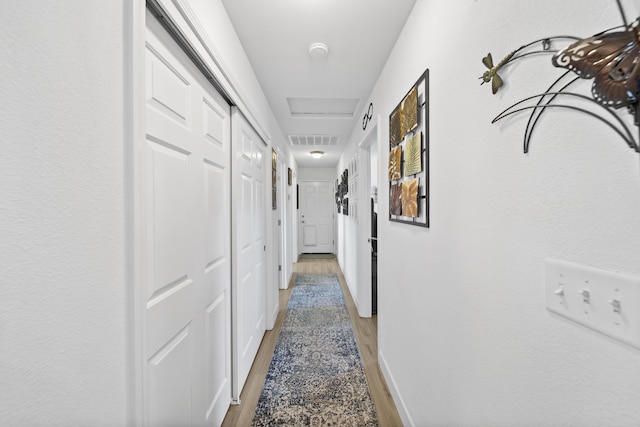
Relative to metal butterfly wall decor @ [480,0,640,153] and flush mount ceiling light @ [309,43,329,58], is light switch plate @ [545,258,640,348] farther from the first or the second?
flush mount ceiling light @ [309,43,329,58]

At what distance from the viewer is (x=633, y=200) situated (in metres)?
0.50

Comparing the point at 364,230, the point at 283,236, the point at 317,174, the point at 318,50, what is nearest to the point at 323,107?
the point at 318,50

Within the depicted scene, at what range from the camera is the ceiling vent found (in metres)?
3.13

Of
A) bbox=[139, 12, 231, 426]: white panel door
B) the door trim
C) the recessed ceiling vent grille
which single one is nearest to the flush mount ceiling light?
bbox=[139, 12, 231, 426]: white panel door

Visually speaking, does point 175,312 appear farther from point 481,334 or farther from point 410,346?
point 410,346

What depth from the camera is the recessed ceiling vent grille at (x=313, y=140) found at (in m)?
4.49

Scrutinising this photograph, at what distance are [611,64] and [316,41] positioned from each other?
5.67 feet

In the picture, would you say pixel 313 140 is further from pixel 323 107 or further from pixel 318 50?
pixel 318 50

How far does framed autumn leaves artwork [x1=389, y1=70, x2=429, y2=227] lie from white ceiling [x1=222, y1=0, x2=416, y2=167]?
461 millimetres

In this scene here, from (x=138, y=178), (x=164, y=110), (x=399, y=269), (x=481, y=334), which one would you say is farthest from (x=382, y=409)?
(x=164, y=110)

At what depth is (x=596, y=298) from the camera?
561mm

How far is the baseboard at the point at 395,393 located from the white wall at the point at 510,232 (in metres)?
0.10

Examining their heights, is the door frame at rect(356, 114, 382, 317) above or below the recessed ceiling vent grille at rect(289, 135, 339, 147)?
below

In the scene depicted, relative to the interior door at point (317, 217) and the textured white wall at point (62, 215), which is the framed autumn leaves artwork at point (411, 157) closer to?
the textured white wall at point (62, 215)
